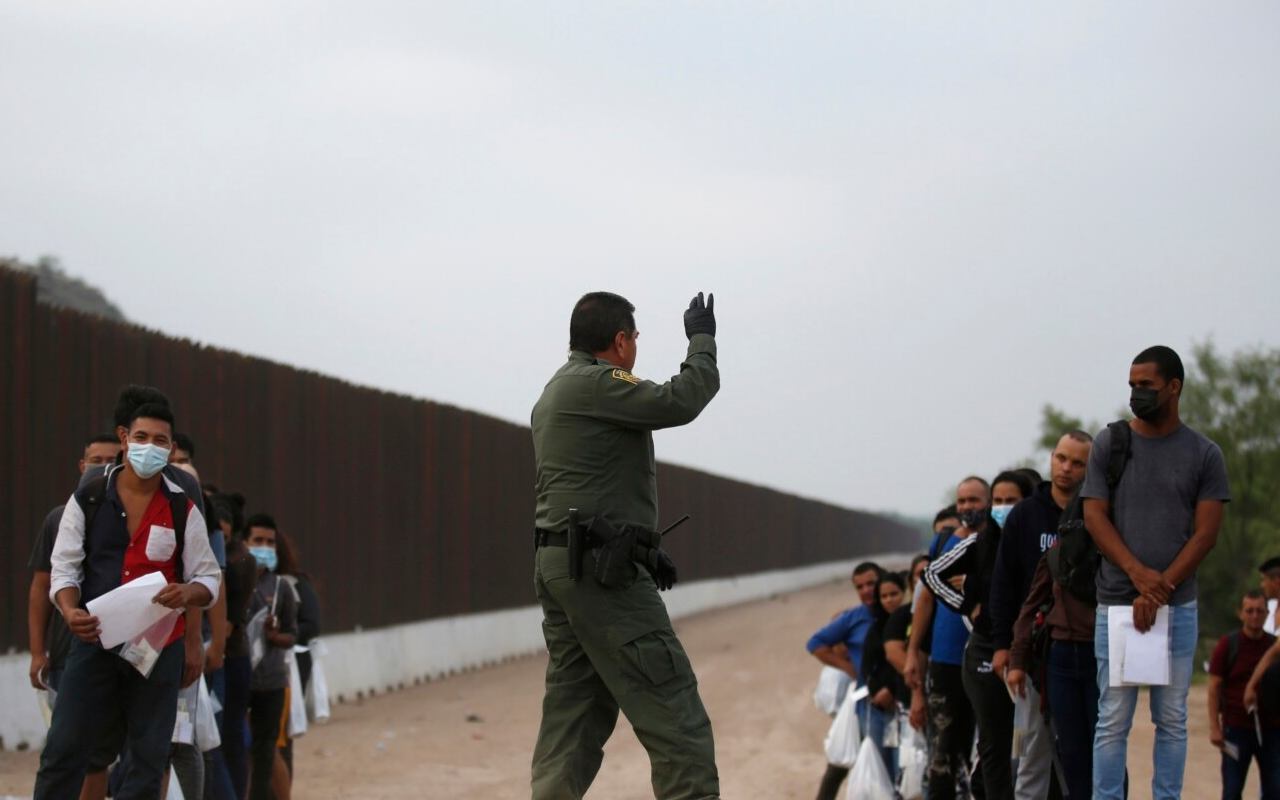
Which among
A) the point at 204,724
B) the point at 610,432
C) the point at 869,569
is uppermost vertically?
the point at 610,432

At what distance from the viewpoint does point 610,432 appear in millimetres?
6305

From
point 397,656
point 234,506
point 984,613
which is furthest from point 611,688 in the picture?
point 397,656

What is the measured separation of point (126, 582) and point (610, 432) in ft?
7.06

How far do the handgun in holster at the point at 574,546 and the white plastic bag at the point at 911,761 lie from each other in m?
4.60

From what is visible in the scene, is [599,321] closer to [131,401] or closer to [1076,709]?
[131,401]

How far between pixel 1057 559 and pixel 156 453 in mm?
3857

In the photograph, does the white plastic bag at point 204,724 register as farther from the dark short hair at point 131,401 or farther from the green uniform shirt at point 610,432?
the green uniform shirt at point 610,432

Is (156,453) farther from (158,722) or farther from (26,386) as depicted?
(26,386)

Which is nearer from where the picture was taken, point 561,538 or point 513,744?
point 561,538

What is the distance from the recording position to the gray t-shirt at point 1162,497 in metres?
7.18

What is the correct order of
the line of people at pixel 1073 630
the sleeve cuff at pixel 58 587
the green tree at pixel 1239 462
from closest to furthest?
the sleeve cuff at pixel 58 587 → the line of people at pixel 1073 630 → the green tree at pixel 1239 462

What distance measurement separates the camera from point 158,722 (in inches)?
274

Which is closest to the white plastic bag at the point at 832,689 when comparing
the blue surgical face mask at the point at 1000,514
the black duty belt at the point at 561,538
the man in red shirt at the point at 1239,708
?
the man in red shirt at the point at 1239,708

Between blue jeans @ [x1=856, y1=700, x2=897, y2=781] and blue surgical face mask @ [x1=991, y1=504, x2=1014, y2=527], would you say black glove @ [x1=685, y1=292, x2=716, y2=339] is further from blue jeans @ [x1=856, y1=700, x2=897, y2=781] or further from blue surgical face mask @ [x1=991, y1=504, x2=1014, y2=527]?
blue jeans @ [x1=856, y1=700, x2=897, y2=781]
